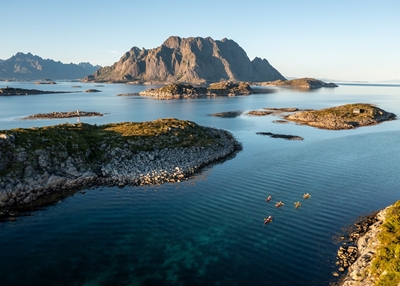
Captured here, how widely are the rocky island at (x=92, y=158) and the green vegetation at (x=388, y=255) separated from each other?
33779 mm

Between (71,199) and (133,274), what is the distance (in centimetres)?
2325

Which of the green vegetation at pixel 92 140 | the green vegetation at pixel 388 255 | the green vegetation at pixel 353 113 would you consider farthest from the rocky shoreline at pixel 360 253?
the green vegetation at pixel 353 113

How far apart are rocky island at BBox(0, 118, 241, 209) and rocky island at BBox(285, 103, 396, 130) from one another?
211ft

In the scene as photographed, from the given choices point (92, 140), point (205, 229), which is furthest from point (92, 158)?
point (205, 229)

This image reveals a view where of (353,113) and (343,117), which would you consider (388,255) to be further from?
(353,113)

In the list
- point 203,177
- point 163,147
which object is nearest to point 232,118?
point 163,147

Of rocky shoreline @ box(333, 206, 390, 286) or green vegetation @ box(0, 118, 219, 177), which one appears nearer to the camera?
rocky shoreline @ box(333, 206, 390, 286)

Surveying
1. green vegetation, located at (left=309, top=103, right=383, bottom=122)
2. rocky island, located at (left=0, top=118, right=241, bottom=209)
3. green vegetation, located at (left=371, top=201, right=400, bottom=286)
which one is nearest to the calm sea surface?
green vegetation, located at (left=371, top=201, right=400, bottom=286)

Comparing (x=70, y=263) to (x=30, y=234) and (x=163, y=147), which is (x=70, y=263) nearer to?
(x=30, y=234)

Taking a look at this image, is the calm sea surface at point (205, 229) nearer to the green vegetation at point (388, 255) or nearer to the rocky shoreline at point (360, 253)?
the rocky shoreline at point (360, 253)

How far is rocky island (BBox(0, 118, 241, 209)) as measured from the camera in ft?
154

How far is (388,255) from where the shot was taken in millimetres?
25312

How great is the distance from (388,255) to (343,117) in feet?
379

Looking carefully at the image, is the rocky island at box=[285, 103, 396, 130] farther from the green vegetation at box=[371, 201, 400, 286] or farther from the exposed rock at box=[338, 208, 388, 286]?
the green vegetation at box=[371, 201, 400, 286]
